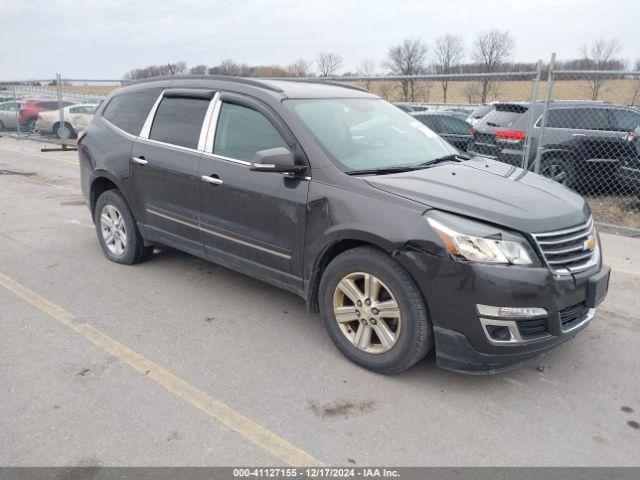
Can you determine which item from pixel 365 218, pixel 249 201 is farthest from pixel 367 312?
pixel 249 201

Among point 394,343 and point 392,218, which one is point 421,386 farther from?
point 392,218

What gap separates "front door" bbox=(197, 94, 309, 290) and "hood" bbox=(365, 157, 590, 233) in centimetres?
66

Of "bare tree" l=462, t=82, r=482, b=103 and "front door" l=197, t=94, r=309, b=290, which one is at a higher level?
"bare tree" l=462, t=82, r=482, b=103

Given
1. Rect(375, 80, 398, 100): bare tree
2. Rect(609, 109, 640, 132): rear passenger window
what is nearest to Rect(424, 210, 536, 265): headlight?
Rect(609, 109, 640, 132): rear passenger window

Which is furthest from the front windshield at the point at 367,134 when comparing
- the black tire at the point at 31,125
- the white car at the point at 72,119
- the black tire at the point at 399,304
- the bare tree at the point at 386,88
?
the black tire at the point at 31,125

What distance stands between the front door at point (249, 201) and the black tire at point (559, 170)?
6454 mm

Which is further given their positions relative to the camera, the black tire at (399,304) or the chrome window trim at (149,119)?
the chrome window trim at (149,119)

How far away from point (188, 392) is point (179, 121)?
2.41 metres

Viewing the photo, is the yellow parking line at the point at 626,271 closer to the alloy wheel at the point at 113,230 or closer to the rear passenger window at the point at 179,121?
the rear passenger window at the point at 179,121

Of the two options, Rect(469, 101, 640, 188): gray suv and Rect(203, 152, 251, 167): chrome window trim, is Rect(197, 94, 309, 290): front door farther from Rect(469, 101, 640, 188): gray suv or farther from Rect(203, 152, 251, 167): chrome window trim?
Rect(469, 101, 640, 188): gray suv

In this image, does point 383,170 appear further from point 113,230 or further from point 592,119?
point 592,119

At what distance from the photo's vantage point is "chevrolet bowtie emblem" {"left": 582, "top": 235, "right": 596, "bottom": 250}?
10.6ft

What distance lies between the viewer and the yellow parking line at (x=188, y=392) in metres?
2.61

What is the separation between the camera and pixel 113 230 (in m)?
5.30
